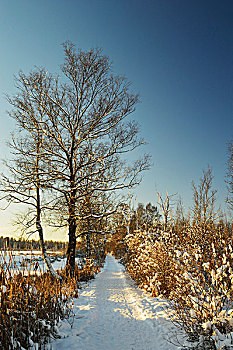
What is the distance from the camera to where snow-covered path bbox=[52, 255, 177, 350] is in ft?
14.5

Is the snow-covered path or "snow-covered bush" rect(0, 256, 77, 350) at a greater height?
"snow-covered bush" rect(0, 256, 77, 350)

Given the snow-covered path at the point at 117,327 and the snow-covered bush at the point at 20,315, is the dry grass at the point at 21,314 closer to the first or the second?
the snow-covered bush at the point at 20,315

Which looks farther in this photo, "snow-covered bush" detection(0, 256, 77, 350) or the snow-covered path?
the snow-covered path

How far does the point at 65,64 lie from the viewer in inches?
426

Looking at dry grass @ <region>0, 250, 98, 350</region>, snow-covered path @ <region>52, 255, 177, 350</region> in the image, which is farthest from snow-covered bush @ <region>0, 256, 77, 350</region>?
snow-covered path @ <region>52, 255, 177, 350</region>

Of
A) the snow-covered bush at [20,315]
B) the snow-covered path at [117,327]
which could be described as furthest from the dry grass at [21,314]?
the snow-covered path at [117,327]

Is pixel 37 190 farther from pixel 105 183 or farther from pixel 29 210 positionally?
pixel 105 183

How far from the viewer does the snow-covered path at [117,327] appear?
4.41 meters

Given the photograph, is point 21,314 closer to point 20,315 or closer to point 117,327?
point 20,315

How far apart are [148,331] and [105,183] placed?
6.37 m

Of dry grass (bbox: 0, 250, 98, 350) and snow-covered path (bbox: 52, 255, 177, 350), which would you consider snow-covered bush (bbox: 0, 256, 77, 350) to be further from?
snow-covered path (bbox: 52, 255, 177, 350)

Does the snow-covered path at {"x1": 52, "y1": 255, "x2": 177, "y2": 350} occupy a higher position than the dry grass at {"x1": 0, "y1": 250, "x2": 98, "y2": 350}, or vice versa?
the dry grass at {"x1": 0, "y1": 250, "x2": 98, "y2": 350}

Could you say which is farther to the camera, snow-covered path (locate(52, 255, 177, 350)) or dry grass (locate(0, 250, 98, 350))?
snow-covered path (locate(52, 255, 177, 350))

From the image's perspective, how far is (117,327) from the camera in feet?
18.1
